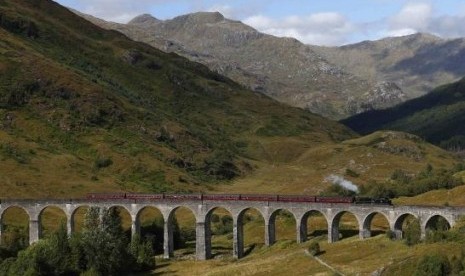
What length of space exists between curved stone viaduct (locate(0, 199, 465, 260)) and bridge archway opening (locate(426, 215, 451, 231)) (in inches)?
17.1

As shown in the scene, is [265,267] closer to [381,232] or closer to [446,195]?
[381,232]

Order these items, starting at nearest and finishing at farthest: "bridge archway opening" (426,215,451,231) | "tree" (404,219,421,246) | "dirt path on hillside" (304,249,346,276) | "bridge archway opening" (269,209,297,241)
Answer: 1. "dirt path on hillside" (304,249,346,276)
2. "tree" (404,219,421,246)
3. "bridge archway opening" (426,215,451,231)
4. "bridge archway opening" (269,209,297,241)

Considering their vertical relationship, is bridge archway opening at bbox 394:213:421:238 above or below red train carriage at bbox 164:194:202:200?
below

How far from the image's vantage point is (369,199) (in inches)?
4122

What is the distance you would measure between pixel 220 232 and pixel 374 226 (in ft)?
126

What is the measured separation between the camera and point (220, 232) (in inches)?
5551

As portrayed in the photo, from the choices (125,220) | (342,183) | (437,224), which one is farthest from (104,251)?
(342,183)

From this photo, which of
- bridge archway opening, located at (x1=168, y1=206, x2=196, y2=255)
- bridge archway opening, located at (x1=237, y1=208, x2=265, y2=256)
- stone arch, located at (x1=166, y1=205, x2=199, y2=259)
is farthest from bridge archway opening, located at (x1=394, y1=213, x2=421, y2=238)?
bridge archway opening, located at (x1=168, y1=206, x2=196, y2=255)

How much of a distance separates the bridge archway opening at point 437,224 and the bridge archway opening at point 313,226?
67.1 feet

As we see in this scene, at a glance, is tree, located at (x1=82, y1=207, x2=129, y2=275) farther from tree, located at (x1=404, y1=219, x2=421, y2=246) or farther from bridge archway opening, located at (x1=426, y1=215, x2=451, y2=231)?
bridge archway opening, located at (x1=426, y1=215, x2=451, y2=231)

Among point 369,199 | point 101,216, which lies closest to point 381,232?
point 369,199

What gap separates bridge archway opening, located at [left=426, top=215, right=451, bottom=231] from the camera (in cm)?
9194

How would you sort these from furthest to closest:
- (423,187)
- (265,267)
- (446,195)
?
(423,187), (446,195), (265,267)

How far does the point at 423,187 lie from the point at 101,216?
73.4 metres
